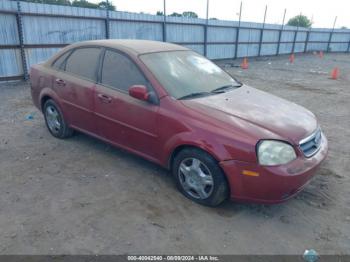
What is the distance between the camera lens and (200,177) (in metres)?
3.29

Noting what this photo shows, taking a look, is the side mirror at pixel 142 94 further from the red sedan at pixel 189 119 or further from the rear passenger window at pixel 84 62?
the rear passenger window at pixel 84 62

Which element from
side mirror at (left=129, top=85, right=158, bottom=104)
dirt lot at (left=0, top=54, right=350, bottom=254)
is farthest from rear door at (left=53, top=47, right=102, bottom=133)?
side mirror at (left=129, top=85, right=158, bottom=104)

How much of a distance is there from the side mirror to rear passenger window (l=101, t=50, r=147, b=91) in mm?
172

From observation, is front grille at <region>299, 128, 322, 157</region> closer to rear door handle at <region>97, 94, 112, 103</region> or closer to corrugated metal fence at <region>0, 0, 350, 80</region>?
rear door handle at <region>97, 94, 112, 103</region>

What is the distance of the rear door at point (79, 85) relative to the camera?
13.9 feet

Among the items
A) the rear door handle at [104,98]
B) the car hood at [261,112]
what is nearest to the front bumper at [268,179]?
the car hood at [261,112]

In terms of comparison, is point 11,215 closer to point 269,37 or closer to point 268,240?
point 268,240

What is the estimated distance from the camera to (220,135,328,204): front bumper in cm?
288

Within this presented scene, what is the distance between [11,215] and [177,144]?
1.87 meters

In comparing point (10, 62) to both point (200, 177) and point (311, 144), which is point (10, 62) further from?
point (311, 144)

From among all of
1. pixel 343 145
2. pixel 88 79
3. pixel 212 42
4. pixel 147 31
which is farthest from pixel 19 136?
pixel 212 42

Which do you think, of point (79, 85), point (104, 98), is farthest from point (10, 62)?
point (104, 98)

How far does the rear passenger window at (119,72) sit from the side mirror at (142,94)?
0.56ft

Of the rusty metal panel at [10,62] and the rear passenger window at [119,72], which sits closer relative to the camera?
the rear passenger window at [119,72]
